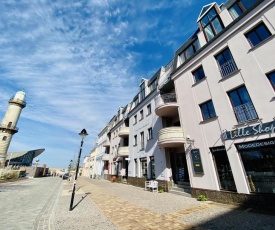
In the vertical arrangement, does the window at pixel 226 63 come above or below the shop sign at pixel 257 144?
above

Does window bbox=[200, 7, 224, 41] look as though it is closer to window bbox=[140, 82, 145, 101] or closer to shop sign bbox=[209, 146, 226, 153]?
shop sign bbox=[209, 146, 226, 153]

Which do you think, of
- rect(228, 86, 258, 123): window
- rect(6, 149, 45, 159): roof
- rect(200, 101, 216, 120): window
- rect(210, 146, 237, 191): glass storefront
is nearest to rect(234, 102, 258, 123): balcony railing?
rect(228, 86, 258, 123): window

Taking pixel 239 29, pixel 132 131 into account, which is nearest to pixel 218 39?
pixel 239 29

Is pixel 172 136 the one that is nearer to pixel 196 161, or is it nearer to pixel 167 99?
pixel 196 161

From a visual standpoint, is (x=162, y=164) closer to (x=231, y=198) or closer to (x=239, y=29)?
(x=231, y=198)

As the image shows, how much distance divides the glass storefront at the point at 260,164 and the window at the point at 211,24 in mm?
8401

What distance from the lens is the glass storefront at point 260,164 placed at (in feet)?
23.9

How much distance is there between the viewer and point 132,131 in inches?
880

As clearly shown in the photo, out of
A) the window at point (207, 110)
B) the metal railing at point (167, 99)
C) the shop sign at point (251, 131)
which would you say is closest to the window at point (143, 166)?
the metal railing at point (167, 99)

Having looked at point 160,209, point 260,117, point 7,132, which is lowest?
point 160,209

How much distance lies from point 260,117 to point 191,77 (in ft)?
20.2

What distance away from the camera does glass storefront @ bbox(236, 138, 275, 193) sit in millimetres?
7270

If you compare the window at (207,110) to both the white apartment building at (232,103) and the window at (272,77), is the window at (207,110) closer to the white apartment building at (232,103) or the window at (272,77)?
the white apartment building at (232,103)

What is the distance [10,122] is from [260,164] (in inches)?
2012
